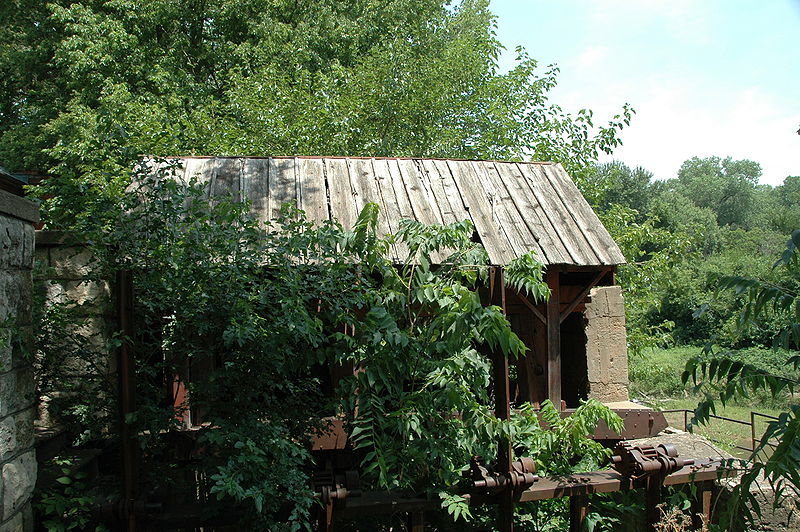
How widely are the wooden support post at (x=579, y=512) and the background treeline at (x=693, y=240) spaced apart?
5.77 feet

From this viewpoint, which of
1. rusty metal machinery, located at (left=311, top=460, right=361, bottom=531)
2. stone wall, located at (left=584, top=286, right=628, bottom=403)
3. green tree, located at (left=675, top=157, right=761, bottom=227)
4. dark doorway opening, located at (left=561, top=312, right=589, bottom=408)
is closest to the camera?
rusty metal machinery, located at (left=311, top=460, right=361, bottom=531)

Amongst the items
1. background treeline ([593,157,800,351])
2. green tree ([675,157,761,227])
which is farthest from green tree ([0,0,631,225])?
green tree ([675,157,761,227])

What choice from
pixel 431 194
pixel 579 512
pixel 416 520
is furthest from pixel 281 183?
pixel 579 512

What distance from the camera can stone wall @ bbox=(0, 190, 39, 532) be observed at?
10.1 ft

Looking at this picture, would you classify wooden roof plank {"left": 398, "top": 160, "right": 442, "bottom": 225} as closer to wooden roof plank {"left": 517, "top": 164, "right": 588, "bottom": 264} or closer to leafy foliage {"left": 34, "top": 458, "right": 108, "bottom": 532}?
wooden roof plank {"left": 517, "top": 164, "right": 588, "bottom": 264}

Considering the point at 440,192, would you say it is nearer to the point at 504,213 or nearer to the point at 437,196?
the point at 437,196

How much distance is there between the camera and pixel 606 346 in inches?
297

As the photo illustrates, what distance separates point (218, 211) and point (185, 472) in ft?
6.38

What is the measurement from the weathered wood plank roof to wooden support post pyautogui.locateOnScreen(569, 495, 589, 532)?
2.26 m

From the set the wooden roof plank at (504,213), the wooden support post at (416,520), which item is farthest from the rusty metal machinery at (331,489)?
the wooden roof plank at (504,213)

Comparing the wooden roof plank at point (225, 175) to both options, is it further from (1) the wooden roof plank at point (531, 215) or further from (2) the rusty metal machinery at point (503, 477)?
(2) the rusty metal machinery at point (503, 477)

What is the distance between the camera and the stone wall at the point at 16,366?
121 inches

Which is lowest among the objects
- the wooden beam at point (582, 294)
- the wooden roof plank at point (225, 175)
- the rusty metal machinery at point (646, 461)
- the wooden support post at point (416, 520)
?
the wooden support post at point (416, 520)

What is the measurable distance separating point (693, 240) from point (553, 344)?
677 centimetres
